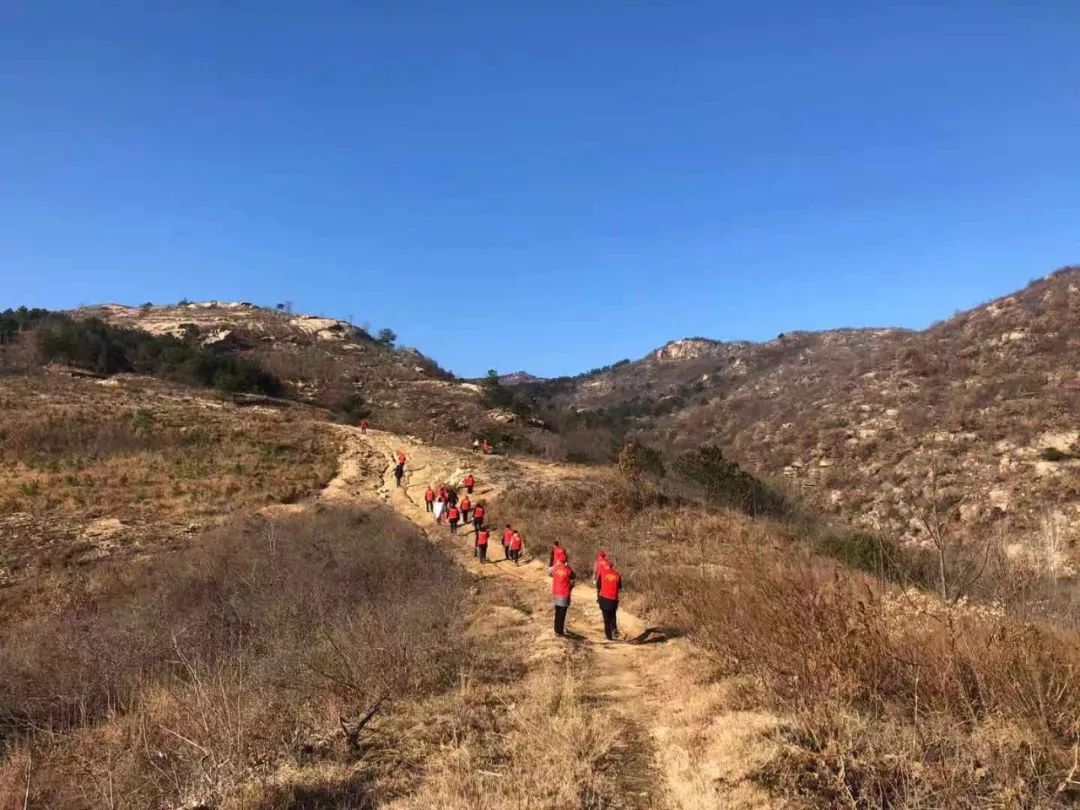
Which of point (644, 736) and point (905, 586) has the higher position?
point (905, 586)

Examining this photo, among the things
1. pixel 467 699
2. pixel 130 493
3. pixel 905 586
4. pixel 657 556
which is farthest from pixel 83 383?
pixel 905 586

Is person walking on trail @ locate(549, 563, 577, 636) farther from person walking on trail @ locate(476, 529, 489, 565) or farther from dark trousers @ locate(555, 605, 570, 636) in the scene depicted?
person walking on trail @ locate(476, 529, 489, 565)

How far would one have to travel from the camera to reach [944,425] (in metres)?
38.6

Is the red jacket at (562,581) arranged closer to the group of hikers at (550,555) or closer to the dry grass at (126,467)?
the group of hikers at (550,555)

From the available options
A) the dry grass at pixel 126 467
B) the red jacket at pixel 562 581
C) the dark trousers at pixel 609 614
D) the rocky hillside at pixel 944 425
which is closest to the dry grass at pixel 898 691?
the dark trousers at pixel 609 614

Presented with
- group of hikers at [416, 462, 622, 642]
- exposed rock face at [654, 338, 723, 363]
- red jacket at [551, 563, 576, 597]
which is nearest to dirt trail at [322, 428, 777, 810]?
group of hikers at [416, 462, 622, 642]

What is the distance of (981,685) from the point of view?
16.3ft

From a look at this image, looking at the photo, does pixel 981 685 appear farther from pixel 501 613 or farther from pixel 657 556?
pixel 657 556

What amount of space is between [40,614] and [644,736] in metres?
15.5

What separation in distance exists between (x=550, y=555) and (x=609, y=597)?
25.7ft

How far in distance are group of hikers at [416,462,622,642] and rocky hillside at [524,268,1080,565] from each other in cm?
625

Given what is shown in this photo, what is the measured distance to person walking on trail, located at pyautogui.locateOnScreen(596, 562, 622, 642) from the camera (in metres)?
11.9

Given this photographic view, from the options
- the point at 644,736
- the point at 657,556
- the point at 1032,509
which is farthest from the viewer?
the point at 1032,509

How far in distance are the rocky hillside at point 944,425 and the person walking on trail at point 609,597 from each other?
602 cm
